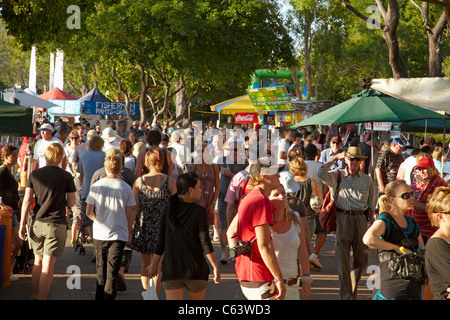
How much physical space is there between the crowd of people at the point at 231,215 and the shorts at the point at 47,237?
0.01 meters

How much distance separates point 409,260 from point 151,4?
20.7 meters

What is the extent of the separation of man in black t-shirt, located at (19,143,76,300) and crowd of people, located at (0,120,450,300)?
1 cm

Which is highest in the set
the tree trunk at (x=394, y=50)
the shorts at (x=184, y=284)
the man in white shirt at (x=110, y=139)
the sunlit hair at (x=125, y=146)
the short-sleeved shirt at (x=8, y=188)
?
the tree trunk at (x=394, y=50)

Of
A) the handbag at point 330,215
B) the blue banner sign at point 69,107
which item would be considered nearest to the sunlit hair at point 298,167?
the handbag at point 330,215

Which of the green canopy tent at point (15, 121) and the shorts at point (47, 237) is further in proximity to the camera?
the green canopy tent at point (15, 121)

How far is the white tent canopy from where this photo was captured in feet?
19.7

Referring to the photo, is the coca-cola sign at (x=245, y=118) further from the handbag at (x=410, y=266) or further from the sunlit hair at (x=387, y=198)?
the handbag at (x=410, y=266)

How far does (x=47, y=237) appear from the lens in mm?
7016

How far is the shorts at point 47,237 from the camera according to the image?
701cm

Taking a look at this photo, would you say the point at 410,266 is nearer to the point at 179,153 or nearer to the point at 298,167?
the point at 298,167

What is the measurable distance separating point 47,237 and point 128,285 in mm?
1495

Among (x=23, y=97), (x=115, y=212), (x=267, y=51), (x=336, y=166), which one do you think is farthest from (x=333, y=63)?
(x=115, y=212)
